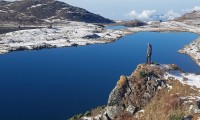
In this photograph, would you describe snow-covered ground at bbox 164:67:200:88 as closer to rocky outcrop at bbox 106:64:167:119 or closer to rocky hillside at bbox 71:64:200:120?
rocky hillside at bbox 71:64:200:120

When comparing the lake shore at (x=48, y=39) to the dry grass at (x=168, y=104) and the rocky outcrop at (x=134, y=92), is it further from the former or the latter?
the dry grass at (x=168, y=104)

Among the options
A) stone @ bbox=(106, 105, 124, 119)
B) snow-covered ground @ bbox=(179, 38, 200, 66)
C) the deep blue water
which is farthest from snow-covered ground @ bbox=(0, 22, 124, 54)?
stone @ bbox=(106, 105, 124, 119)

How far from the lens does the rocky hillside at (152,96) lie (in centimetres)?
5305

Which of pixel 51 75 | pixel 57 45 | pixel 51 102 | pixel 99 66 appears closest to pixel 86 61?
pixel 99 66

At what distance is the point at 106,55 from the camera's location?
14012 cm

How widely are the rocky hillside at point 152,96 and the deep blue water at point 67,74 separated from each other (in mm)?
14428

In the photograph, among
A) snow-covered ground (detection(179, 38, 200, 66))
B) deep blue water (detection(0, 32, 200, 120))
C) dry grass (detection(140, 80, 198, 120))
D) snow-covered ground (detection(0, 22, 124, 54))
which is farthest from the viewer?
snow-covered ground (detection(0, 22, 124, 54))

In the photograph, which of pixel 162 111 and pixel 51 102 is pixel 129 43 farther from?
pixel 162 111

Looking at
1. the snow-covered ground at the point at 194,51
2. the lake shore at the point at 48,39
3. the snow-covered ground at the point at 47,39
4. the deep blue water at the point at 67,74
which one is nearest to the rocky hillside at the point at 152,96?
the deep blue water at the point at 67,74

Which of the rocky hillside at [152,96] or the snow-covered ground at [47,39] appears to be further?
the snow-covered ground at [47,39]

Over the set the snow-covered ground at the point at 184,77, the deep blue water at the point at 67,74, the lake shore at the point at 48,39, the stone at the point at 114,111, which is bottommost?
the deep blue water at the point at 67,74

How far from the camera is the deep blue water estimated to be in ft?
245

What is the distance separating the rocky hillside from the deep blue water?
568 inches

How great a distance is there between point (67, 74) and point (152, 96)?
50306mm
